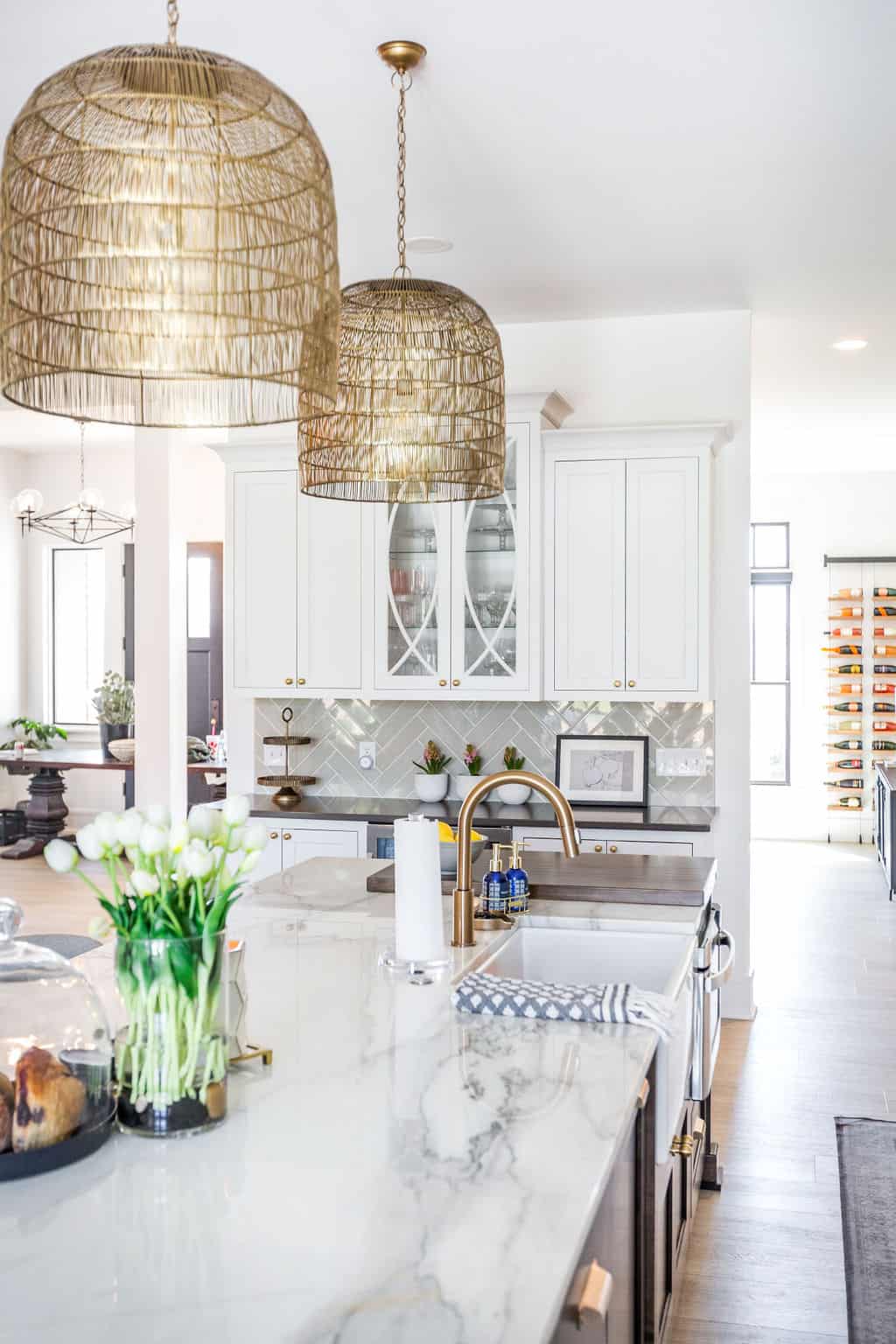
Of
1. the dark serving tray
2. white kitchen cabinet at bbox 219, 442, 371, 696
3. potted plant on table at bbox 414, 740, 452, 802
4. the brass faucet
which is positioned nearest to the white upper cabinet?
white kitchen cabinet at bbox 219, 442, 371, 696

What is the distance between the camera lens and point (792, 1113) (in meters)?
4.17

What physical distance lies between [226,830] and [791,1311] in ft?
6.87

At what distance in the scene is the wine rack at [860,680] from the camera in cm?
1019

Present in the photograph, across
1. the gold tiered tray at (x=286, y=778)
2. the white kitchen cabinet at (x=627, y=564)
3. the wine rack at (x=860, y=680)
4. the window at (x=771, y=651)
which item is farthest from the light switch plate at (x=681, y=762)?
the window at (x=771, y=651)

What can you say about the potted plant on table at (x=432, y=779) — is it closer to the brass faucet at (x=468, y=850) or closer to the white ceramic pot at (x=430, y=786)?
the white ceramic pot at (x=430, y=786)

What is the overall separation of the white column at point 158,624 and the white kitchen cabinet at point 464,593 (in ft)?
4.44

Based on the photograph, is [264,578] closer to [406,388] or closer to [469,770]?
[469,770]

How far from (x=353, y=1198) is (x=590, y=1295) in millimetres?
283

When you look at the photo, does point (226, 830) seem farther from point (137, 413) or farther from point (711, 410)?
point (711, 410)

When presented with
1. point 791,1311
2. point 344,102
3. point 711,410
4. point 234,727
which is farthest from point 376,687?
point 791,1311

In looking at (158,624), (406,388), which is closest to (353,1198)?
(406,388)

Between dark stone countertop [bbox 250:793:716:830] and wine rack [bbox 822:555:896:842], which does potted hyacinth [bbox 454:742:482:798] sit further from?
wine rack [bbox 822:555:896:842]

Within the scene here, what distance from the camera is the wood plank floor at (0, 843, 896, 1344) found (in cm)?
293

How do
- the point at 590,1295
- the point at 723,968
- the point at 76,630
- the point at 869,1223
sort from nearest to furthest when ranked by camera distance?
the point at 590,1295 < the point at 723,968 < the point at 869,1223 < the point at 76,630
